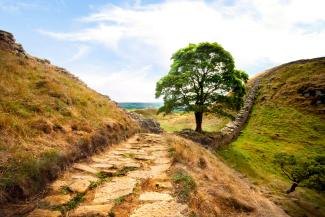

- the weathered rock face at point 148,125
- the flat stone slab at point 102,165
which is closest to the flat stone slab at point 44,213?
the flat stone slab at point 102,165

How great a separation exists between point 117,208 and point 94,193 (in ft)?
3.66

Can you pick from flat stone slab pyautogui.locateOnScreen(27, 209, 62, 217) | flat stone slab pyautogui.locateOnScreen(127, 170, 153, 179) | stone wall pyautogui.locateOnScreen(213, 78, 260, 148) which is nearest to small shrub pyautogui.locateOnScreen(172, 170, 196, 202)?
flat stone slab pyautogui.locateOnScreen(127, 170, 153, 179)

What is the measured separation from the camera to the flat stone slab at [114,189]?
6.75 m

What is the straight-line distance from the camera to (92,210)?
19.6 feet

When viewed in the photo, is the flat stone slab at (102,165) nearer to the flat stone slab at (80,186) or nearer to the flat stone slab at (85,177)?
the flat stone slab at (85,177)

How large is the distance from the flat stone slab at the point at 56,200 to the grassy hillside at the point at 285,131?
17.2m

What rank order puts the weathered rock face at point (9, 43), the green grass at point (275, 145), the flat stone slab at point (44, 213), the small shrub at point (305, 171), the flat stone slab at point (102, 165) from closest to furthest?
the flat stone slab at point (44, 213)
the flat stone slab at point (102, 165)
the weathered rock face at point (9, 43)
the small shrub at point (305, 171)
the green grass at point (275, 145)

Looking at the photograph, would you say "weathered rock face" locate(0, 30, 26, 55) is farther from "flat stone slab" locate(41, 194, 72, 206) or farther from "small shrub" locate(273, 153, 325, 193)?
"small shrub" locate(273, 153, 325, 193)

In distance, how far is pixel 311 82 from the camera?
53.8m

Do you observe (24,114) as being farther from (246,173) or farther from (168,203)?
(246,173)

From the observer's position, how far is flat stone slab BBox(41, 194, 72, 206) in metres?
6.24

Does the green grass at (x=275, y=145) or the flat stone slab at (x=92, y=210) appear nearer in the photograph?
the flat stone slab at (x=92, y=210)

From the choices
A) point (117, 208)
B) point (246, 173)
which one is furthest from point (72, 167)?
point (246, 173)

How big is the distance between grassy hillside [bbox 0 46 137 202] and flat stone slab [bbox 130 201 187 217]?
2.78 meters
